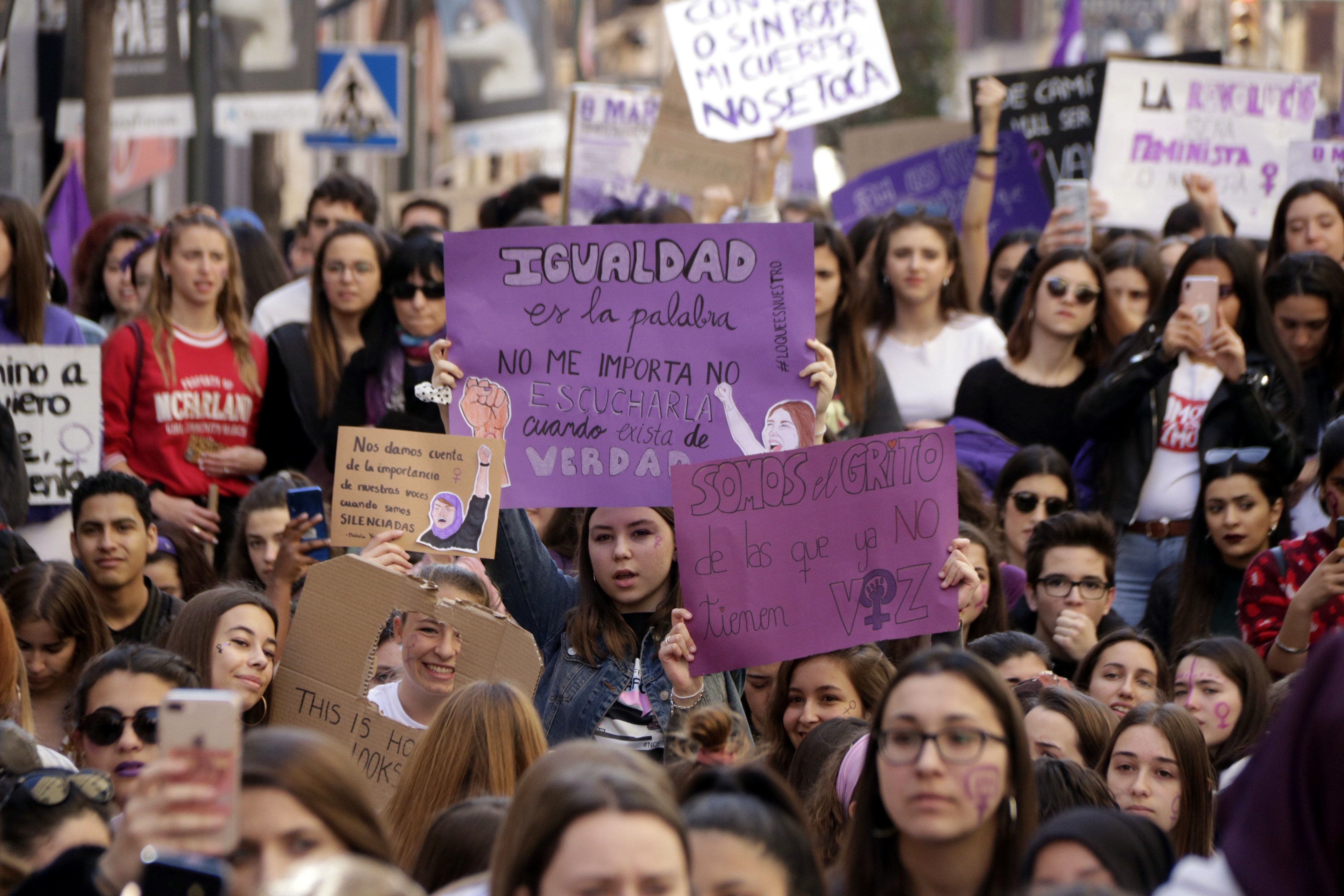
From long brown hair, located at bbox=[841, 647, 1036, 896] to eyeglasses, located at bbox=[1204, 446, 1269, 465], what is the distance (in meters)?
3.40

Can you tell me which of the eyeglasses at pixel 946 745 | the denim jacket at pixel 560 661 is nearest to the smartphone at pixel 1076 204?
the denim jacket at pixel 560 661

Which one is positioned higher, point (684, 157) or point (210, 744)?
point (684, 157)

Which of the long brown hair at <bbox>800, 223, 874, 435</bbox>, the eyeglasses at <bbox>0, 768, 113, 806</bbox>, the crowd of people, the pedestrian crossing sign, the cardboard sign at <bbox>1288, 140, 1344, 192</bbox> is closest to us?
the crowd of people

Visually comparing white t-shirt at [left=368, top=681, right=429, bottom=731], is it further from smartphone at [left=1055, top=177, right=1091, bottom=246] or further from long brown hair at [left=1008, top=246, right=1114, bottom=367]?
smartphone at [left=1055, top=177, right=1091, bottom=246]

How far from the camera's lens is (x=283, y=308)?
853 cm

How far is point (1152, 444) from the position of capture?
7109 millimetres

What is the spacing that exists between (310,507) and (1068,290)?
3225 mm

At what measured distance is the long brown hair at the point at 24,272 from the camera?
711cm

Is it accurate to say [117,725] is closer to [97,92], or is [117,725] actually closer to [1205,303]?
[1205,303]

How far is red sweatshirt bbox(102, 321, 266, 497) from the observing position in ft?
23.6

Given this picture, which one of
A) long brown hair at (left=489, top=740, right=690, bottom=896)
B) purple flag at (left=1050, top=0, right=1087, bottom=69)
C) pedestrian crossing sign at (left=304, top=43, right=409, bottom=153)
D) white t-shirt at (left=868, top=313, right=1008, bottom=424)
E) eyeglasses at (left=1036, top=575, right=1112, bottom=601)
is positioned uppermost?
purple flag at (left=1050, top=0, right=1087, bottom=69)

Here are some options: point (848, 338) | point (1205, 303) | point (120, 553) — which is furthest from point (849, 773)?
point (848, 338)

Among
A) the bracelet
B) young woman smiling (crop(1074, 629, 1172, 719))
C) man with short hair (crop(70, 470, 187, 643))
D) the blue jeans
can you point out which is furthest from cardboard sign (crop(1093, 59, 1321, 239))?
man with short hair (crop(70, 470, 187, 643))

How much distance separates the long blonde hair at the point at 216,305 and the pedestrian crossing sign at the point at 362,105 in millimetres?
8167
